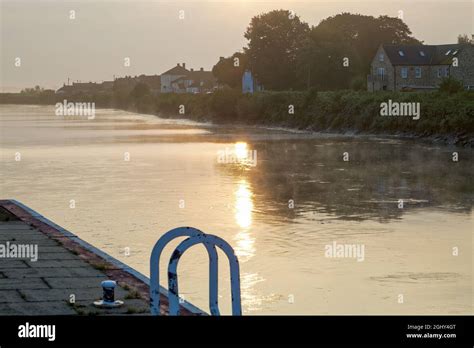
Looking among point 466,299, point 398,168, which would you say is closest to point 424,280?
point 466,299

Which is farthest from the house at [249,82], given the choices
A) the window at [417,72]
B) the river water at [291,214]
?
the river water at [291,214]

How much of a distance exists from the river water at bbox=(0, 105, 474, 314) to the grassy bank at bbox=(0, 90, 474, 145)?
7.51 meters

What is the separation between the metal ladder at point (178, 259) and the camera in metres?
9.02

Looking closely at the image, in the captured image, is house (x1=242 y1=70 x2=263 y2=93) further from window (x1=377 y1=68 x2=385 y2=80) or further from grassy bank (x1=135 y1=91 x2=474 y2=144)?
window (x1=377 y1=68 x2=385 y2=80)

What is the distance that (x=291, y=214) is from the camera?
78.0 feet

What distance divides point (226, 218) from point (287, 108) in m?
64.1

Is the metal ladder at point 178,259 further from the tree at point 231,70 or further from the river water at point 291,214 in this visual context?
the tree at point 231,70

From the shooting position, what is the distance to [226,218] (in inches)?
912

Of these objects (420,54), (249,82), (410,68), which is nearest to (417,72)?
(410,68)

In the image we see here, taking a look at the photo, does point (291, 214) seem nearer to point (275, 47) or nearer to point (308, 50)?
point (308, 50)

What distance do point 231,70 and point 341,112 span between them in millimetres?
65336

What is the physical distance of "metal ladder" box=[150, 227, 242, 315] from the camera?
29.6 ft

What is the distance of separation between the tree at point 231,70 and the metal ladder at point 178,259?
12453 cm
